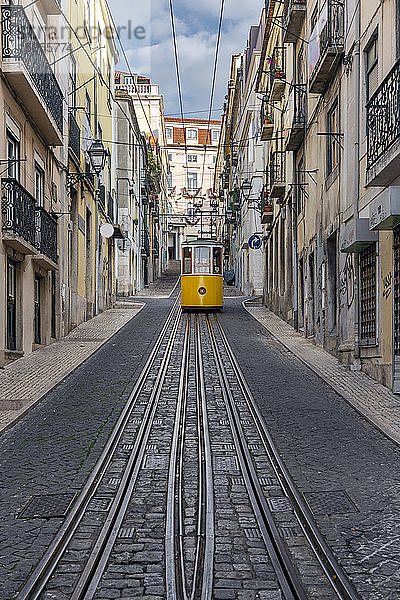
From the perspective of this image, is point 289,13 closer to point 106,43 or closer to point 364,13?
point 364,13

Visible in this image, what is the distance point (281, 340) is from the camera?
20.7 m

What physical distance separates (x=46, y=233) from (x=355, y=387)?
8.69 m

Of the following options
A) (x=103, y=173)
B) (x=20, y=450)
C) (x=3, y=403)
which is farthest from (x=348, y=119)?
(x=103, y=173)

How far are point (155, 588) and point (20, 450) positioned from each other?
4291mm

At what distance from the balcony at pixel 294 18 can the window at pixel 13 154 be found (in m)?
9.81

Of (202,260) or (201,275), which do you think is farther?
(202,260)

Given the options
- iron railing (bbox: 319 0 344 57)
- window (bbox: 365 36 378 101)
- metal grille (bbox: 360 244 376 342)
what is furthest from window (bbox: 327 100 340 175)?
metal grille (bbox: 360 244 376 342)

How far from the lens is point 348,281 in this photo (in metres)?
16.1

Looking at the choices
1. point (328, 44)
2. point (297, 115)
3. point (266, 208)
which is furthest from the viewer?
point (266, 208)

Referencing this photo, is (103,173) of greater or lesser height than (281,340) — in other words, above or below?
above

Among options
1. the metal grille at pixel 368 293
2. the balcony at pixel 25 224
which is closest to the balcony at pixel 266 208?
the balcony at pixel 25 224

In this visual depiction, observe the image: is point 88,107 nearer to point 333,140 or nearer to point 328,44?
point 333,140

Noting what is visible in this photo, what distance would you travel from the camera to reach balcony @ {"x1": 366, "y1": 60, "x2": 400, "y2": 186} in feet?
37.1

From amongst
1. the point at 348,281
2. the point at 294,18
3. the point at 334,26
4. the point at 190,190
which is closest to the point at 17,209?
the point at 348,281
